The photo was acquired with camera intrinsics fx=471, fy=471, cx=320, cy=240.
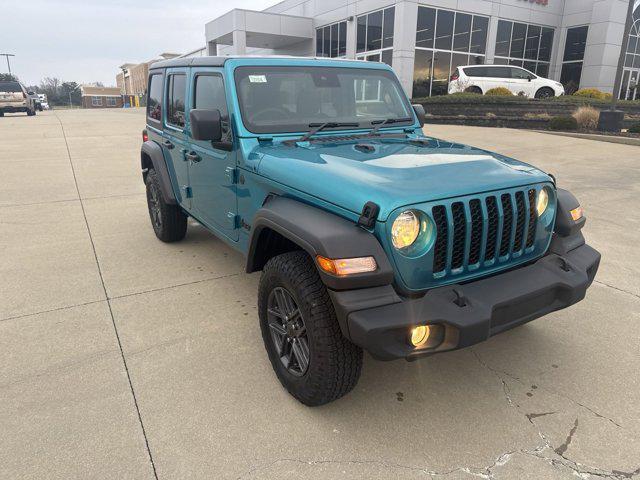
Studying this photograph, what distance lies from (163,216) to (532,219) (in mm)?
3719

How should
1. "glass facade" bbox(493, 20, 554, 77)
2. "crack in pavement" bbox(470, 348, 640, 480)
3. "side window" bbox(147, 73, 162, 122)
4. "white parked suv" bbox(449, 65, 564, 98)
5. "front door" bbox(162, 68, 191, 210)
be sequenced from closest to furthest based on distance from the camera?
"crack in pavement" bbox(470, 348, 640, 480)
"front door" bbox(162, 68, 191, 210)
"side window" bbox(147, 73, 162, 122)
"white parked suv" bbox(449, 65, 564, 98)
"glass facade" bbox(493, 20, 554, 77)

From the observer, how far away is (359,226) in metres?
2.23

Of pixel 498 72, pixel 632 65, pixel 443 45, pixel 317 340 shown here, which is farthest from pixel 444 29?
pixel 317 340

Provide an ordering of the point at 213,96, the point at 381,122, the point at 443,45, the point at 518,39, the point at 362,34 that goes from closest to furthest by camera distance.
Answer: the point at 213,96, the point at 381,122, the point at 443,45, the point at 362,34, the point at 518,39

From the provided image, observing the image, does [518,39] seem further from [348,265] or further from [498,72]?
[348,265]

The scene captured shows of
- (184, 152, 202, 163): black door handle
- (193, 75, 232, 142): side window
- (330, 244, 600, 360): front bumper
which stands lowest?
A: (330, 244, 600, 360): front bumper

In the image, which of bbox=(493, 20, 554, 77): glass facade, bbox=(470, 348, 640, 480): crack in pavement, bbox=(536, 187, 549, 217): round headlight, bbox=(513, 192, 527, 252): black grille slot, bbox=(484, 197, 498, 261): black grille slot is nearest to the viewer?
bbox=(470, 348, 640, 480): crack in pavement

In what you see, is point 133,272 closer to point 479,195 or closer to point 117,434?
point 117,434

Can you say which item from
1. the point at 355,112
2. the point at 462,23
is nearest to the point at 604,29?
the point at 462,23

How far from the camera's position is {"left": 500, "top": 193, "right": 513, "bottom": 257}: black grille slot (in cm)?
246

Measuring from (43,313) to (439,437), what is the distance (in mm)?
3040

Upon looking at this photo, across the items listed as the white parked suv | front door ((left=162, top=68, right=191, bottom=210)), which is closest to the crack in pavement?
front door ((left=162, top=68, right=191, bottom=210))

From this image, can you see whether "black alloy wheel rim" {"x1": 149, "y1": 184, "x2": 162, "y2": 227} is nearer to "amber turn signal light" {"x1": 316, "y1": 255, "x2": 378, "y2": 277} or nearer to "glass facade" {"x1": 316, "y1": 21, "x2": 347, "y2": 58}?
"amber turn signal light" {"x1": 316, "y1": 255, "x2": 378, "y2": 277}

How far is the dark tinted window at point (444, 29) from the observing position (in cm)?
2231
